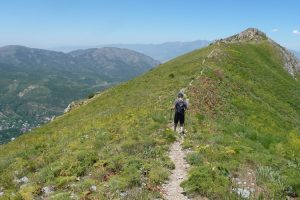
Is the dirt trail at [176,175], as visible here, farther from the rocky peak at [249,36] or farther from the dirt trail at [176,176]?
the rocky peak at [249,36]

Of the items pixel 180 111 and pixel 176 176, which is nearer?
pixel 176 176

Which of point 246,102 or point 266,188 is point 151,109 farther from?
point 266,188

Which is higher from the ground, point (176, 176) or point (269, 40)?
point (269, 40)

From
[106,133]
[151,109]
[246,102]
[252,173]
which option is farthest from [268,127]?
[252,173]

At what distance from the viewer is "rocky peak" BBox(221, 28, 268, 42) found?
94125 millimetres

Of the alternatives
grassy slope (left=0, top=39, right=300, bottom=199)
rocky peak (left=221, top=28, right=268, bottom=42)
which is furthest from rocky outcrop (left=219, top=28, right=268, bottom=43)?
grassy slope (left=0, top=39, right=300, bottom=199)

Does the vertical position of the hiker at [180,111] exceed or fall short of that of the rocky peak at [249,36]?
it falls short

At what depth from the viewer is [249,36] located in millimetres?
96312

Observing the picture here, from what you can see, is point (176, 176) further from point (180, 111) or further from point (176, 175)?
point (180, 111)

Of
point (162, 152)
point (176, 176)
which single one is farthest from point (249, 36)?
point (176, 176)

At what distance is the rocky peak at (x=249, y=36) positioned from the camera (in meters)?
94.1

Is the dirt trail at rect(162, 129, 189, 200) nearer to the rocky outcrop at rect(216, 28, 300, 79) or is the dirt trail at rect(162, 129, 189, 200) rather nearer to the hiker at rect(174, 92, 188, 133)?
the hiker at rect(174, 92, 188, 133)

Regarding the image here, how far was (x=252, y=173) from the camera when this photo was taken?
1759cm

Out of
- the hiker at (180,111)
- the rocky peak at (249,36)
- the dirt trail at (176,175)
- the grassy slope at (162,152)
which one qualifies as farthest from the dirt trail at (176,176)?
the rocky peak at (249,36)
